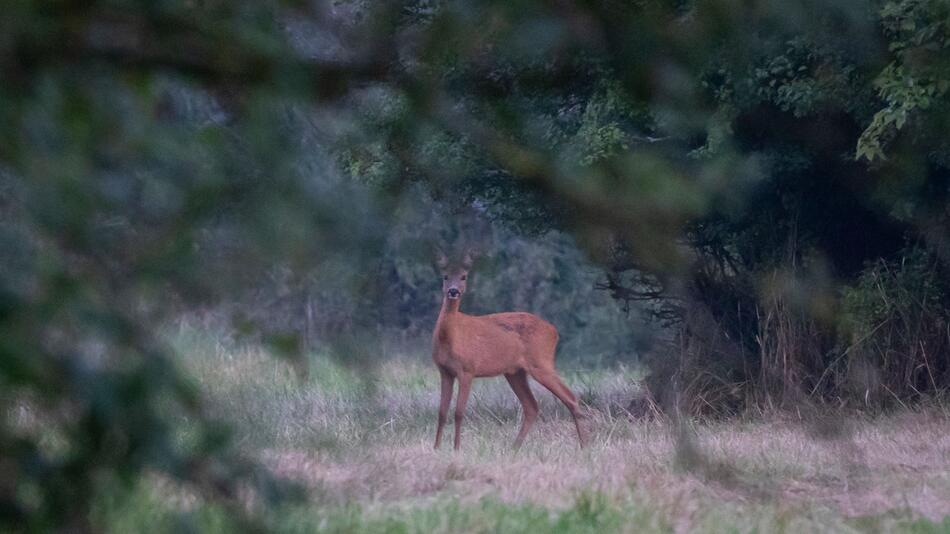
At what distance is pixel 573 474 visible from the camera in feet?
25.0

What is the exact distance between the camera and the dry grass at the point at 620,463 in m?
5.43

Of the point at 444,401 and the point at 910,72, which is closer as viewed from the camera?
the point at 910,72

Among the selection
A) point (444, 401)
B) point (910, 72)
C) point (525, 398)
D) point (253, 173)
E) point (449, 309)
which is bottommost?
point (525, 398)

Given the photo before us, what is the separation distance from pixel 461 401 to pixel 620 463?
2.86m

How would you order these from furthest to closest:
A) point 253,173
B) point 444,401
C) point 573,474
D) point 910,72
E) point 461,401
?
point 444,401
point 461,401
point 910,72
point 573,474
point 253,173

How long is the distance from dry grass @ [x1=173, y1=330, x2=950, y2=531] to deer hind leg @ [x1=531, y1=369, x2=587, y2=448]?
0.14m

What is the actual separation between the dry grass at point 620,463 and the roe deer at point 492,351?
1.39 ft

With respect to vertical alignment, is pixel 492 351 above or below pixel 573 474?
below

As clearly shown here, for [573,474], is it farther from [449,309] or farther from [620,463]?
[449,309]

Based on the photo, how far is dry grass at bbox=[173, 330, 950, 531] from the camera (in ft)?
17.8

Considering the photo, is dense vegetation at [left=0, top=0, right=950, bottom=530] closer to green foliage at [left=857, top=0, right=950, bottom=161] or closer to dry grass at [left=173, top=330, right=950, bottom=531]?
dry grass at [left=173, top=330, right=950, bottom=531]

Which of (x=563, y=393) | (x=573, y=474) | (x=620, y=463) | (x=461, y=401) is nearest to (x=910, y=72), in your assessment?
(x=620, y=463)

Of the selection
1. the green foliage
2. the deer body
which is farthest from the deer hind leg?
the green foliage

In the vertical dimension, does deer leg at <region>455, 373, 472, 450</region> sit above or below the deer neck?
below
